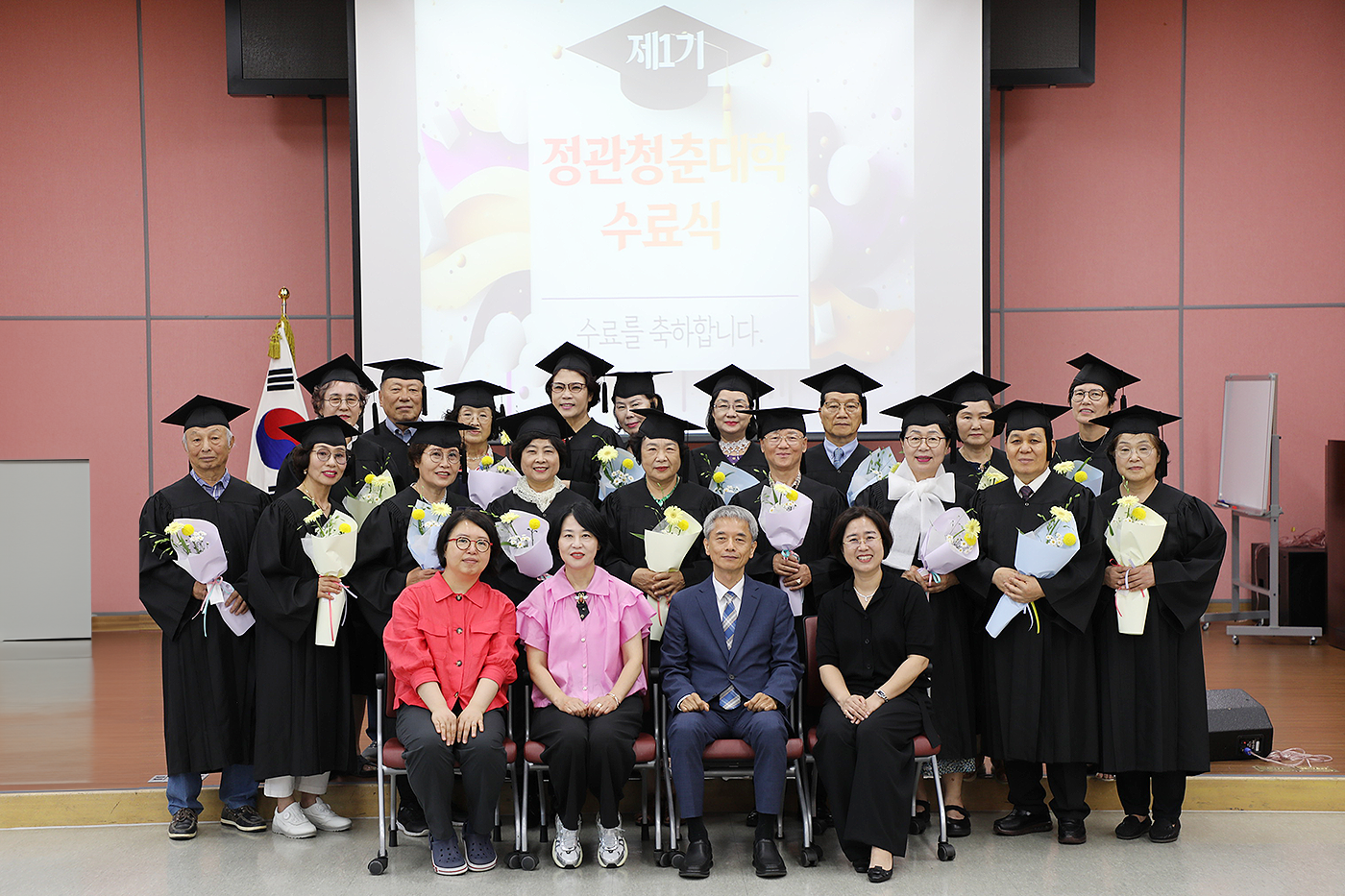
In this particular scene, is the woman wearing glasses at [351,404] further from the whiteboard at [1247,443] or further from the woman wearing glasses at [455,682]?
the whiteboard at [1247,443]

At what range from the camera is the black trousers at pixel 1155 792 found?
145 inches

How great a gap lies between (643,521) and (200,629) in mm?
1655

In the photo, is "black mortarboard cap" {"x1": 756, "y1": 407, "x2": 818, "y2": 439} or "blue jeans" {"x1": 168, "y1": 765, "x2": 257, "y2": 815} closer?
"blue jeans" {"x1": 168, "y1": 765, "x2": 257, "y2": 815}

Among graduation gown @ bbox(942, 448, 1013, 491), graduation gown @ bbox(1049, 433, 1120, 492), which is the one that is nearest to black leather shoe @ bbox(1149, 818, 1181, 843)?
graduation gown @ bbox(1049, 433, 1120, 492)

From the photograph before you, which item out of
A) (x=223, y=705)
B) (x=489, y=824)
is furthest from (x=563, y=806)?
(x=223, y=705)

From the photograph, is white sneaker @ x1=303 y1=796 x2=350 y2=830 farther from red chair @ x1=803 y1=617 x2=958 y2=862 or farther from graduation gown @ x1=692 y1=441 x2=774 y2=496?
graduation gown @ x1=692 y1=441 x2=774 y2=496

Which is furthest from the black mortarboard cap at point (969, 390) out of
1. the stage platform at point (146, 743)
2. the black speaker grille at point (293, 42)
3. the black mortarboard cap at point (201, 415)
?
the black speaker grille at point (293, 42)

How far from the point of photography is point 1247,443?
6.70m

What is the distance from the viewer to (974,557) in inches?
145

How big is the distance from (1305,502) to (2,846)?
25.2 feet

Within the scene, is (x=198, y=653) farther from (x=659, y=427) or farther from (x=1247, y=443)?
(x=1247, y=443)

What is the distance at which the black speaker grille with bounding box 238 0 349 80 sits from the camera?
21.5ft

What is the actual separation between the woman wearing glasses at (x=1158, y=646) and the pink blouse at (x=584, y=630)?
1665 mm

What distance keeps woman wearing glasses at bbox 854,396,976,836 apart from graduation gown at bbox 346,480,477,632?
1.65m
